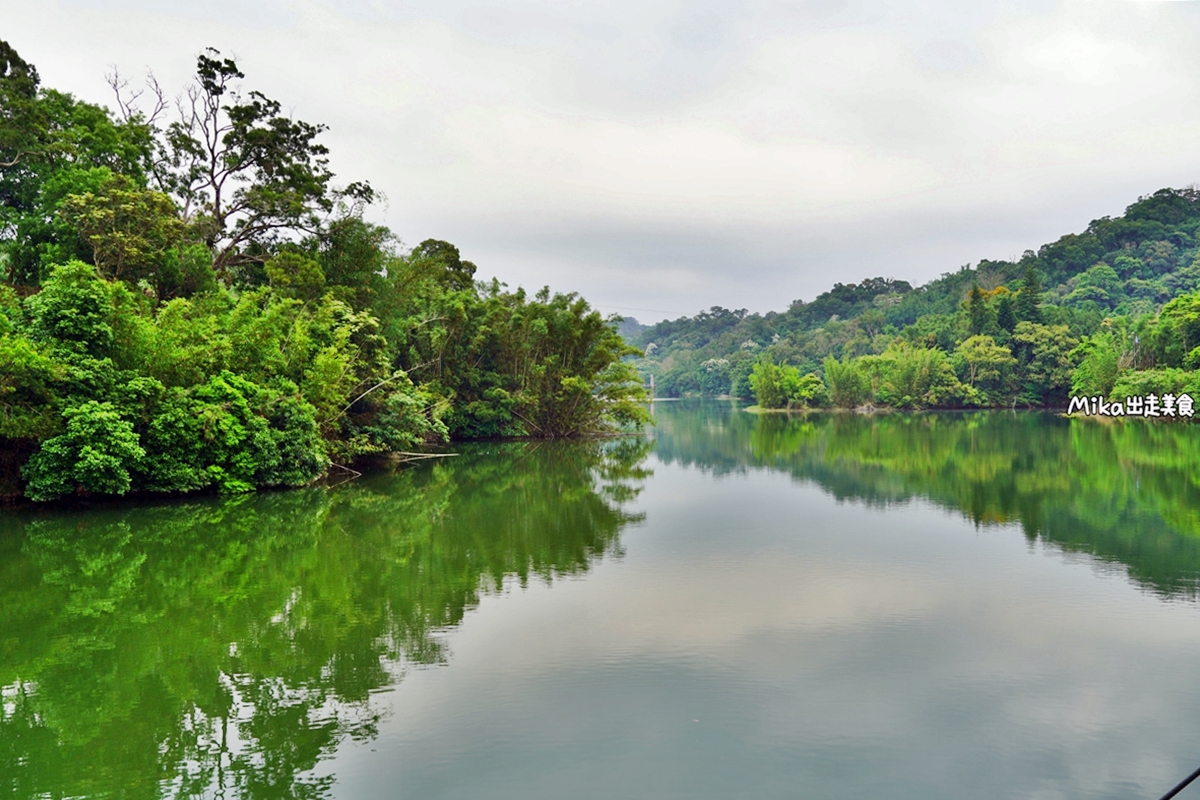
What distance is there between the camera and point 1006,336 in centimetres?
4700

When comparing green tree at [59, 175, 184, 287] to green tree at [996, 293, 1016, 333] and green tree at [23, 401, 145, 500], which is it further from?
green tree at [996, 293, 1016, 333]

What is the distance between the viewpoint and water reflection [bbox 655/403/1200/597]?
31.7 ft

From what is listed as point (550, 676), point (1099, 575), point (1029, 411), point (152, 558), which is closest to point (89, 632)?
point (152, 558)

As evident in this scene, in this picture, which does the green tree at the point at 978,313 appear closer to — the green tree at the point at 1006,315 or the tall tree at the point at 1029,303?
the green tree at the point at 1006,315

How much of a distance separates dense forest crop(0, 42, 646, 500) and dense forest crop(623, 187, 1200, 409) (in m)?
25.2

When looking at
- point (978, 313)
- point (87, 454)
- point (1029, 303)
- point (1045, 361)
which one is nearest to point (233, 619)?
point (87, 454)

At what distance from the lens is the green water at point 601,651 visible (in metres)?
4.11

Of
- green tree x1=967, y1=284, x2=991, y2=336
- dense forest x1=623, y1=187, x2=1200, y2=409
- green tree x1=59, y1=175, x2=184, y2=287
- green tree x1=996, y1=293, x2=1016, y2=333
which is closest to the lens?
green tree x1=59, y1=175, x2=184, y2=287

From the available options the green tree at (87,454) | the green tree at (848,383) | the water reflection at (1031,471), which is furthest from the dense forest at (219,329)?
the green tree at (848,383)

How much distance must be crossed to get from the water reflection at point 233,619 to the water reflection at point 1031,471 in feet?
18.2

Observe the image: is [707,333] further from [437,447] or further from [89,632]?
[89,632]

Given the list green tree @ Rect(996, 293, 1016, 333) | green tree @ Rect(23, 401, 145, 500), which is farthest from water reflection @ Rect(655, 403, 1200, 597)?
green tree @ Rect(996, 293, 1016, 333)

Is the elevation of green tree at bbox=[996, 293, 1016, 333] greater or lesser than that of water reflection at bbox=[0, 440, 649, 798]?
greater

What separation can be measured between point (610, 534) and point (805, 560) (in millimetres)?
2773
